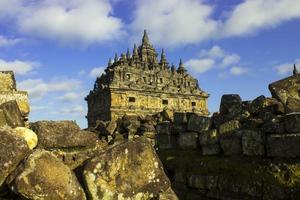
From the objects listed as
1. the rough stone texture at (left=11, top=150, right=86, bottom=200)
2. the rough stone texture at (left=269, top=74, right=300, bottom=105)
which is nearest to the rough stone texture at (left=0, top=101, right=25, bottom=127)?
the rough stone texture at (left=11, top=150, right=86, bottom=200)

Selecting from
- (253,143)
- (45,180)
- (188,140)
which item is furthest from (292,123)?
(45,180)

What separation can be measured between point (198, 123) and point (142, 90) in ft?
132

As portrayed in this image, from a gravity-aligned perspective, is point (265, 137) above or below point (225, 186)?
above

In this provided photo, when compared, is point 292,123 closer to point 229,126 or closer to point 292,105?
point 292,105

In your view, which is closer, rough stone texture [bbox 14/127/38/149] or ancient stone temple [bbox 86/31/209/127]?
rough stone texture [bbox 14/127/38/149]

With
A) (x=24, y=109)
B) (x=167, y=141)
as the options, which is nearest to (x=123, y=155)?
(x=24, y=109)

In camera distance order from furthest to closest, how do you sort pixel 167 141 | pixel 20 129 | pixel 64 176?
1. pixel 167 141
2. pixel 20 129
3. pixel 64 176

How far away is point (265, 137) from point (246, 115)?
132 cm

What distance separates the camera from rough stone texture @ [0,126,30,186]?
14.9ft

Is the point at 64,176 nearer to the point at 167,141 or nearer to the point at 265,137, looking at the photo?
the point at 265,137

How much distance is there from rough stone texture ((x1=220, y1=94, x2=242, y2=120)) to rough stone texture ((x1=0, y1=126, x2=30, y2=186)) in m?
5.07

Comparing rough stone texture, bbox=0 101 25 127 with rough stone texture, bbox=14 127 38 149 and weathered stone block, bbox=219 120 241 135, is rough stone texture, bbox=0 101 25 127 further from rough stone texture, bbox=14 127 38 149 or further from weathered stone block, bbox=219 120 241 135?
weathered stone block, bbox=219 120 241 135

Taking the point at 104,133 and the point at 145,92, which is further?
the point at 145,92

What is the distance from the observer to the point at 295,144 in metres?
6.16
